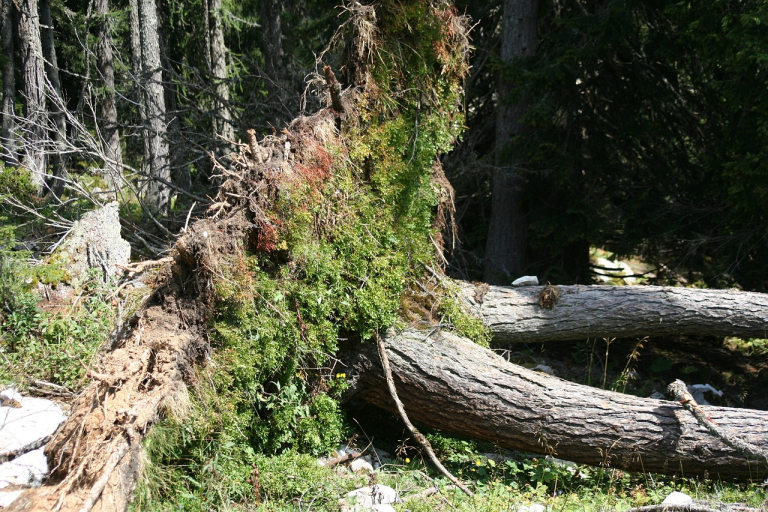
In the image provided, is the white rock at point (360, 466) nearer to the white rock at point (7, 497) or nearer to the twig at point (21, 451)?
the twig at point (21, 451)

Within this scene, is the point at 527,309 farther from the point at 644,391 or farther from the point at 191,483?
the point at 191,483

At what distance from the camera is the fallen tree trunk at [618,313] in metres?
6.98

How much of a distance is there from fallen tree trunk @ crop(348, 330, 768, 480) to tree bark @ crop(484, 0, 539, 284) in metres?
4.35

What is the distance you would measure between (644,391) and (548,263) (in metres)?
2.87

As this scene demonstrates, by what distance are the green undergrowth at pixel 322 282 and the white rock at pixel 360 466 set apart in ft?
0.93

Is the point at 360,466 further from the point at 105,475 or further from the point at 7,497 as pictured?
the point at 7,497

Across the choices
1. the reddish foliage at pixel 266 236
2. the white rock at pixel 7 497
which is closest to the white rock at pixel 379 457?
the reddish foliage at pixel 266 236

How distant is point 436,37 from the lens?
20.5ft

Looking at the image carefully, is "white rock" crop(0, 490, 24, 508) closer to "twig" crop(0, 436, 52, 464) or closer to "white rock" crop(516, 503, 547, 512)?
"twig" crop(0, 436, 52, 464)

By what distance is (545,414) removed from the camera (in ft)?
17.5

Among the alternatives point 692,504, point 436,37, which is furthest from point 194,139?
point 692,504

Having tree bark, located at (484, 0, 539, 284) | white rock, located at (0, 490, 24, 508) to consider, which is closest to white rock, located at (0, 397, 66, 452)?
white rock, located at (0, 490, 24, 508)

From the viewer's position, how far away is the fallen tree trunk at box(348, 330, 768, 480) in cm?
515

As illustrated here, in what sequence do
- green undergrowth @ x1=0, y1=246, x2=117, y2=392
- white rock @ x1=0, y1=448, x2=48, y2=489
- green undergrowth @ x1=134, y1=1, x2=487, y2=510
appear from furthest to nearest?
1. green undergrowth @ x1=0, y1=246, x2=117, y2=392
2. green undergrowth @ x1=134, y1=1, x2=487, y2=510
3. white rock @ x1=0, y1=448, x2=48, y2=489
